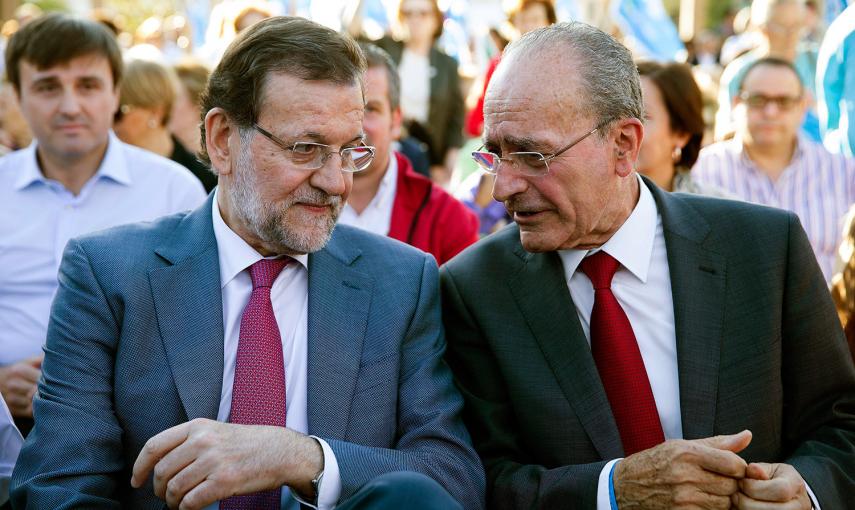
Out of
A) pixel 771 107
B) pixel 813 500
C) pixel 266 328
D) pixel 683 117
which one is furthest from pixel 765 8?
pixel 266 328

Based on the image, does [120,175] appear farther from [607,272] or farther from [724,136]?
[724,136]

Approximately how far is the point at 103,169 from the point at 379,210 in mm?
1284

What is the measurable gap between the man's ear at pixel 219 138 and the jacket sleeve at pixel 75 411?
1.66ft

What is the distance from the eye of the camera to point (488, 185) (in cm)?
618

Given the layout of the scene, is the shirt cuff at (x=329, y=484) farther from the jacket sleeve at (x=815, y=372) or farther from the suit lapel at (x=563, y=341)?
the jacket sleeve at (x=815, y=372)

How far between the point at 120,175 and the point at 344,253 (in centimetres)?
178

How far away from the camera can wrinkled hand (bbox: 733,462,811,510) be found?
2.91 meters

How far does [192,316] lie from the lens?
3150mm

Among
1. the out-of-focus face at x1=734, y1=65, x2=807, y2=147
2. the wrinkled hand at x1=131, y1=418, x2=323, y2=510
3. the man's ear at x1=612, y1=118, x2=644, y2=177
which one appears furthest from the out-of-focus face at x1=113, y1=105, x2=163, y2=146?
the wrinkled hand at x1=131, y1=418, x2=323, y2=510

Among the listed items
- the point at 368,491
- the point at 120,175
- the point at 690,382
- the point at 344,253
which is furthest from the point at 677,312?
the point at 120,175

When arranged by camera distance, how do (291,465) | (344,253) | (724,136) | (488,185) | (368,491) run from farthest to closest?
(724,136) → (488,185) → (344,253) → (291,465) → (368,491)

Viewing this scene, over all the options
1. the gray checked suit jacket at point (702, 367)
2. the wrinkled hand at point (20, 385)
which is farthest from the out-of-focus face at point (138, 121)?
the gray checked suit jacket at point (702, 367)

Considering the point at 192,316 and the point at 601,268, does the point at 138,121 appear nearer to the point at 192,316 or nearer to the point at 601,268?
the point at 192,316

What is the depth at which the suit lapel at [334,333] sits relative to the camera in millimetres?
3125
